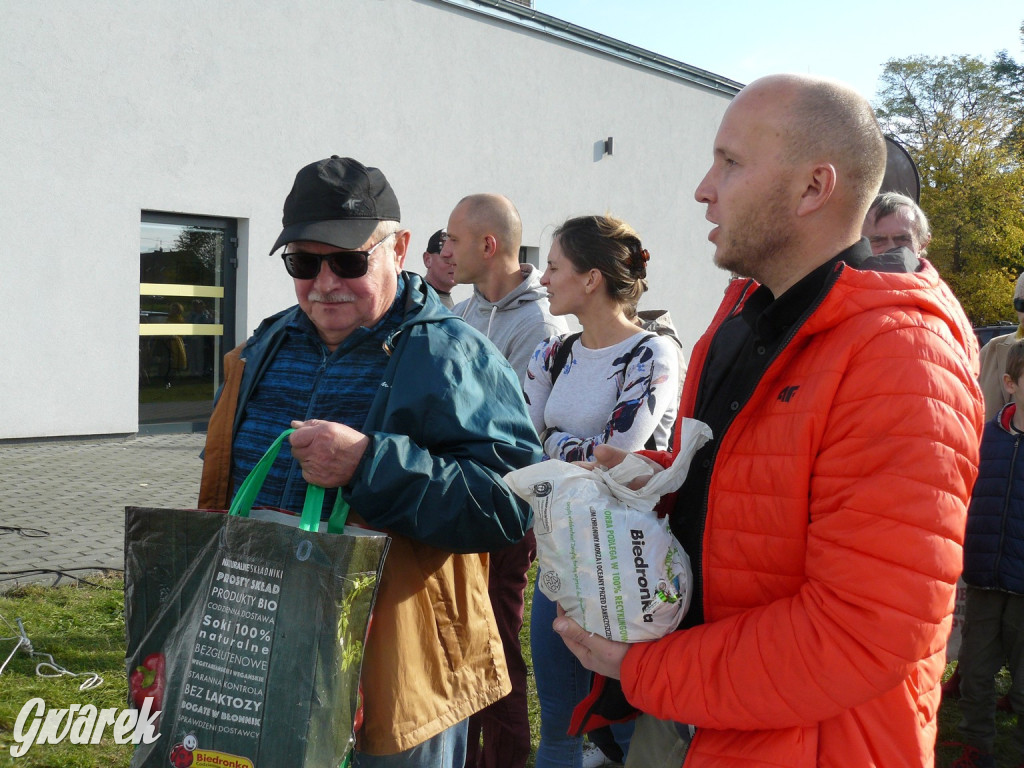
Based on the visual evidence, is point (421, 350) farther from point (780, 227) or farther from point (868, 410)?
point (868, 410)

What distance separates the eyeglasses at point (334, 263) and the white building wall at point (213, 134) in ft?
32.0

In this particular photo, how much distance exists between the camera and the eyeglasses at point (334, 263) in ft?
7.43

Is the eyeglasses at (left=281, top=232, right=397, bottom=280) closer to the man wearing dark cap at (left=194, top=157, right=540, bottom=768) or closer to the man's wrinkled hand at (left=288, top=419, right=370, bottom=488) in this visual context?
the man wearing dark cap at (left=194, top=157, right=540, bottom=768)

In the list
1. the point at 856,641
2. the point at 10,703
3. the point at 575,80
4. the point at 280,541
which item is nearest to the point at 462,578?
the point at 280,541

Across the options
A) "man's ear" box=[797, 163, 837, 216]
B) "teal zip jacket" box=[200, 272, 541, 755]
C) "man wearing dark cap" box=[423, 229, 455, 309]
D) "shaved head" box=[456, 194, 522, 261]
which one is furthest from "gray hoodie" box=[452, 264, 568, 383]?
"man's ear" box=[797, 163, 837, 216]

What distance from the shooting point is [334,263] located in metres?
2.27

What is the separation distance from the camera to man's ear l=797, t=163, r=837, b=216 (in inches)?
62.6

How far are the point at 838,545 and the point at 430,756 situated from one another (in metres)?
1.20

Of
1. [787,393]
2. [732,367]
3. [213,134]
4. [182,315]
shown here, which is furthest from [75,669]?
[213,134]

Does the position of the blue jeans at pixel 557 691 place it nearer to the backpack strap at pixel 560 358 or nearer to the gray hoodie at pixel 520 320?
the backpack strap at pixel 560 358

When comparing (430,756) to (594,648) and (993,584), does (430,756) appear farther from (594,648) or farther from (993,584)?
(993,584)

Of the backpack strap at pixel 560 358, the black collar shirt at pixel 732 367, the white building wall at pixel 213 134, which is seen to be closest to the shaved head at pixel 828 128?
the black collar shirt at pixel 732 367

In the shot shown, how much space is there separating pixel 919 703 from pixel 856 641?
295 millimetres

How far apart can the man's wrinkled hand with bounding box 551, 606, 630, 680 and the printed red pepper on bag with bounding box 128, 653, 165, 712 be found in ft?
2.81
